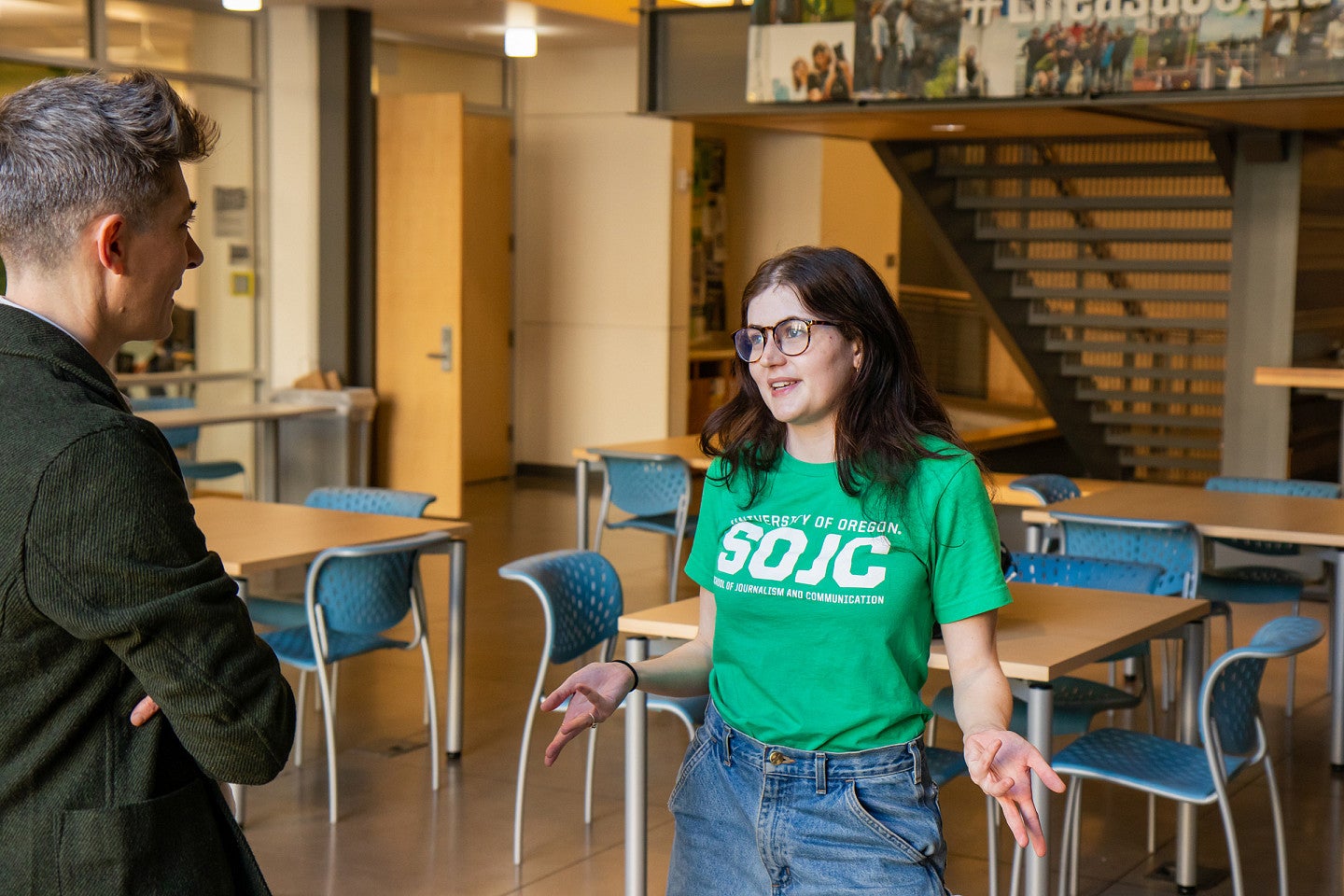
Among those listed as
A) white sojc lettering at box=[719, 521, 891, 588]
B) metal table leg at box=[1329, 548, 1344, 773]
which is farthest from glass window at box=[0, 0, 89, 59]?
white sojc lettering at box=[719, 521, 891, 588]

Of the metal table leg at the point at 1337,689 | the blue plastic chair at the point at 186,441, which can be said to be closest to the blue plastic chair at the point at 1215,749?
the metal table leg at the point at 1337,689

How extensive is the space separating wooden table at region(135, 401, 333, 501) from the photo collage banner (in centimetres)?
362

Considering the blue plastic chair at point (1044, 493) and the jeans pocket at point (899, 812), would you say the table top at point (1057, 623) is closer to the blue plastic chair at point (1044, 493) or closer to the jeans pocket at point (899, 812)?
the jeans pocket at point (899, 812)

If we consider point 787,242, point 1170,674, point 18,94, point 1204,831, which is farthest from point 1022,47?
point 18,94

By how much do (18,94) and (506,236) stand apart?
1126 cm

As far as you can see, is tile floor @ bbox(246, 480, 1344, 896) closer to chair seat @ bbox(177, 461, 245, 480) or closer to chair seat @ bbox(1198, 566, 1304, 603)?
chair seat @ bbox(1198, 566, 1304, 603)

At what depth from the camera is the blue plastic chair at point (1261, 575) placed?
5914 mm

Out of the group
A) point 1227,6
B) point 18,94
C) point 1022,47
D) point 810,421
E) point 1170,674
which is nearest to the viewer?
point 18,94

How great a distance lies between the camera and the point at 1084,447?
1170cm

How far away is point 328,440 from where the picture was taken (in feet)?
34.6

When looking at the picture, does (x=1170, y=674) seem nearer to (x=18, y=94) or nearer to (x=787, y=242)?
(x=18, y=94)

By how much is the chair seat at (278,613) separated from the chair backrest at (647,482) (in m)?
2.25

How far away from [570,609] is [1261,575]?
320 cm

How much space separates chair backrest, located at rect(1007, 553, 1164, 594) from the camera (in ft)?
15.2
